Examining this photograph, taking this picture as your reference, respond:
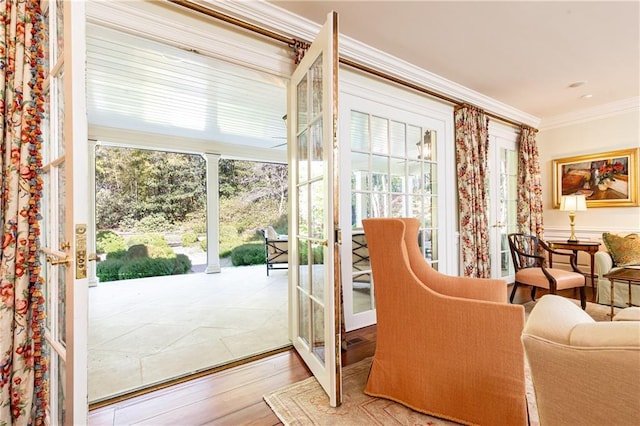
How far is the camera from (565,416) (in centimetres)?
67

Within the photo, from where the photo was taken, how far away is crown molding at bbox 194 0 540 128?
206 cm

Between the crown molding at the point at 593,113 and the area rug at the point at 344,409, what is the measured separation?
4398mm

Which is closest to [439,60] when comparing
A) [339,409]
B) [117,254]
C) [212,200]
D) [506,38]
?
[506,38]

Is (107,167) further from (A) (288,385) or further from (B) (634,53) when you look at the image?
(B) (634,53)

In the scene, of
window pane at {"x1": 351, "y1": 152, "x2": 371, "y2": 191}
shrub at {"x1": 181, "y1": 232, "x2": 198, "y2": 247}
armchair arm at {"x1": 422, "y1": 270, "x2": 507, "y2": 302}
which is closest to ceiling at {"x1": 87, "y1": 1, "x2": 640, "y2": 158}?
window pane at {"x1": 351, "y1": 152, "x2": 371, "y2": 191}

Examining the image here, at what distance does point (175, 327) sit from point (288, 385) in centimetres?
166

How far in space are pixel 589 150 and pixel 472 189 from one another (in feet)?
7.59

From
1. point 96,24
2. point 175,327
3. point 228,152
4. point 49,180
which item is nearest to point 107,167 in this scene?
point 228,152

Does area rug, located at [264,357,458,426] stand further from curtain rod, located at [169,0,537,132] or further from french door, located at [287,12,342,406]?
curtain rod, located at [169,0,537,132]

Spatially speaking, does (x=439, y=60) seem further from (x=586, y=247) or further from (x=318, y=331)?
(x=586, y=247)

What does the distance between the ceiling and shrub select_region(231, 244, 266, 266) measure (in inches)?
161

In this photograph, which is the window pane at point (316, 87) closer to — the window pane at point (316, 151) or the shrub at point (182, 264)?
the window pane at point (316, 151)

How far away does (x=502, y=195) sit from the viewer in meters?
4.40

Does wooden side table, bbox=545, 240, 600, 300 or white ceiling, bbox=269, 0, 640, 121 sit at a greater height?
white ceiling, bbox=269, 0, 640, 121
